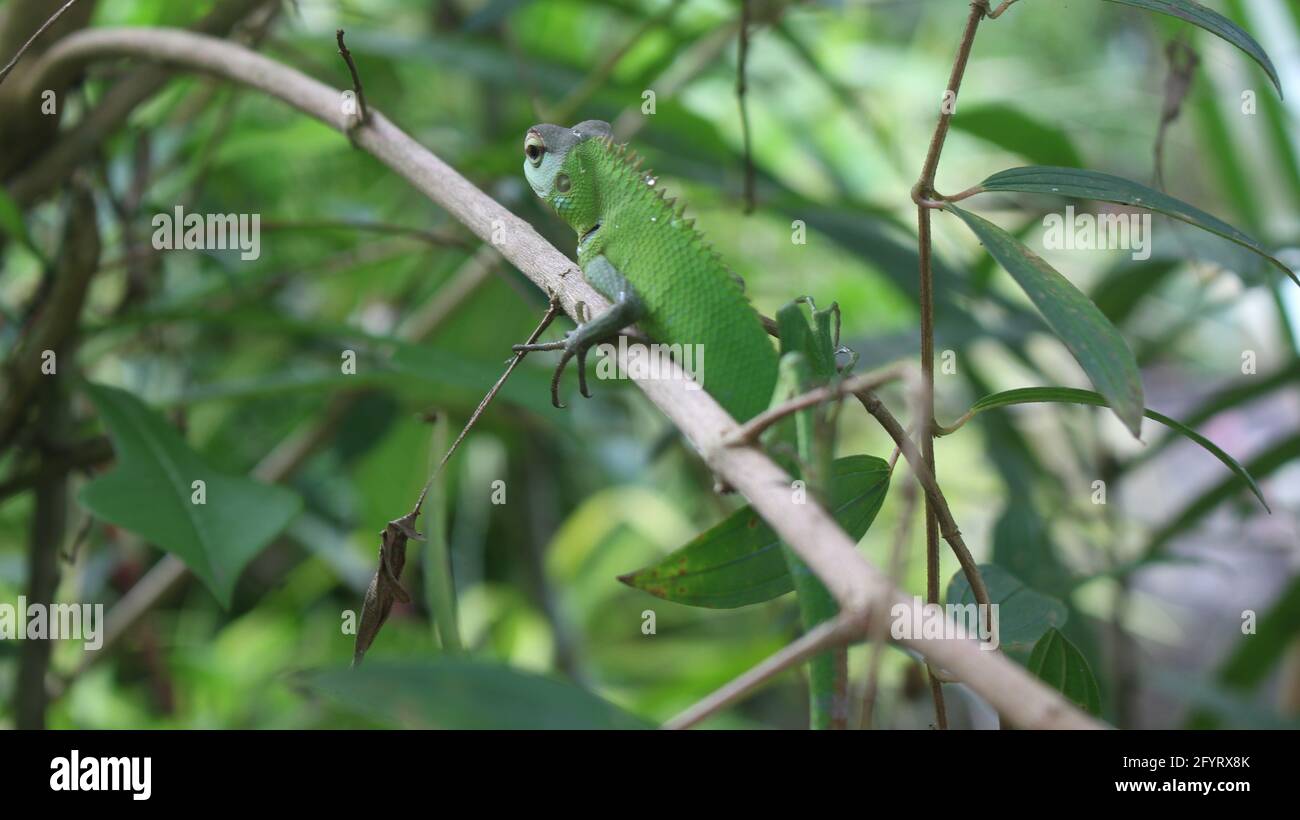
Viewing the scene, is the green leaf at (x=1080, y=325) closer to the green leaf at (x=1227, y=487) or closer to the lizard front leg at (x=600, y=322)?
the lizard front leg at (x=600, y=322)

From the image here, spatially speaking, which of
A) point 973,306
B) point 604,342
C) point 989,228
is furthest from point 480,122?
point 989,228

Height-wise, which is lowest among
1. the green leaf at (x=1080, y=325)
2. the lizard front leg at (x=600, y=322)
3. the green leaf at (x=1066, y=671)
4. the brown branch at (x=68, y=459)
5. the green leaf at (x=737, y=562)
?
the green leaf at (x=1066, y=671)

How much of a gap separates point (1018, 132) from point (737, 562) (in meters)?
1.71

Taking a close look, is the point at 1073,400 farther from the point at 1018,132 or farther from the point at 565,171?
the point at 1018,132

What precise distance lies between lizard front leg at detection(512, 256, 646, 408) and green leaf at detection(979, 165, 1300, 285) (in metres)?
0.46

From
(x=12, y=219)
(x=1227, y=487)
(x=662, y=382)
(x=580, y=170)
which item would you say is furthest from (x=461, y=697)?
(x=1227, y=487)

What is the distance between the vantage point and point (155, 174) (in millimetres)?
Result: 2258

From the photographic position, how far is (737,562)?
3.19ft

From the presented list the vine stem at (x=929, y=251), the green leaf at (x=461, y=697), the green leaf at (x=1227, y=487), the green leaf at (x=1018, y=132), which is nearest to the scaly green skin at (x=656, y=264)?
the vine stem at (x=929, y=251)

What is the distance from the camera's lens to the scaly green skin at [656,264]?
123 cm

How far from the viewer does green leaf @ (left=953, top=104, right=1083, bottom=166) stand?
227cm

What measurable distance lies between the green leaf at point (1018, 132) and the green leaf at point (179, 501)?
1.66m

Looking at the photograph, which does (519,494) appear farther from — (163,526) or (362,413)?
(163,526)

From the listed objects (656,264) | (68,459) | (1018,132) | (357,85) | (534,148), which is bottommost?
(68,459)
